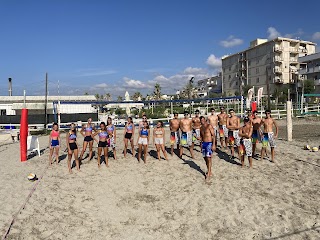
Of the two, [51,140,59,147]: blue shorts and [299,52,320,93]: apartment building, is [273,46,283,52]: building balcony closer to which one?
[299,52,320,93]: apartment building

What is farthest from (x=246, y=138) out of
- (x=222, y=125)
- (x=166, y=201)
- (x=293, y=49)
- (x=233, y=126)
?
(x=293, y=49)

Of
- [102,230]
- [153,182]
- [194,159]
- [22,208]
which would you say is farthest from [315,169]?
[22,208]

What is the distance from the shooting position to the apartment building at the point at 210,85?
70644mm

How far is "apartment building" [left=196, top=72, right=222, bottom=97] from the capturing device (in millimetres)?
70644

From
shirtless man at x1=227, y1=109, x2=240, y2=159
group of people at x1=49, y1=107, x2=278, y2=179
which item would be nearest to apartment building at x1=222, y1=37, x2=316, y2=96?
shirtless man at x1=227, y1=109, x2=240, y2=159

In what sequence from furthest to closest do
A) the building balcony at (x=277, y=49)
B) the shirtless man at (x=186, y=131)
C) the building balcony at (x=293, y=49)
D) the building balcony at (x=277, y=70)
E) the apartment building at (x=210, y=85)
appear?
1. the apartment building at (x=210, y=85)
2. the building balcony at (x=293, y=49)
3. the building balcony at (x=277, y=70)
4. the building balcony at (x=277, y=49)
5. the shirtless man at (x=186, y=131)

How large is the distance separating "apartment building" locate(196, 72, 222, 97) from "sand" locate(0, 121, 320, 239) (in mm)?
61199

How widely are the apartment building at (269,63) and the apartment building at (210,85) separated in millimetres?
13943

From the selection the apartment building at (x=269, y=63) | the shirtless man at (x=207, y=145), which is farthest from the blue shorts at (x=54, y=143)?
the apartment building at (x=269, y=63)

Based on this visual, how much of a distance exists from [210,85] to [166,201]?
7203cm

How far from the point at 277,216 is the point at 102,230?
2.93 m

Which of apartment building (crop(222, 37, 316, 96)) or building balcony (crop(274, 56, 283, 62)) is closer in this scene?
building balcony (crop(274, 56, 283, 62))

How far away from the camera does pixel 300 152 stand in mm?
9250

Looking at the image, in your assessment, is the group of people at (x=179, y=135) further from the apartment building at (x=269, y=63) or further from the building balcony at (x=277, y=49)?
the building balcony at (x=277, y=49)
